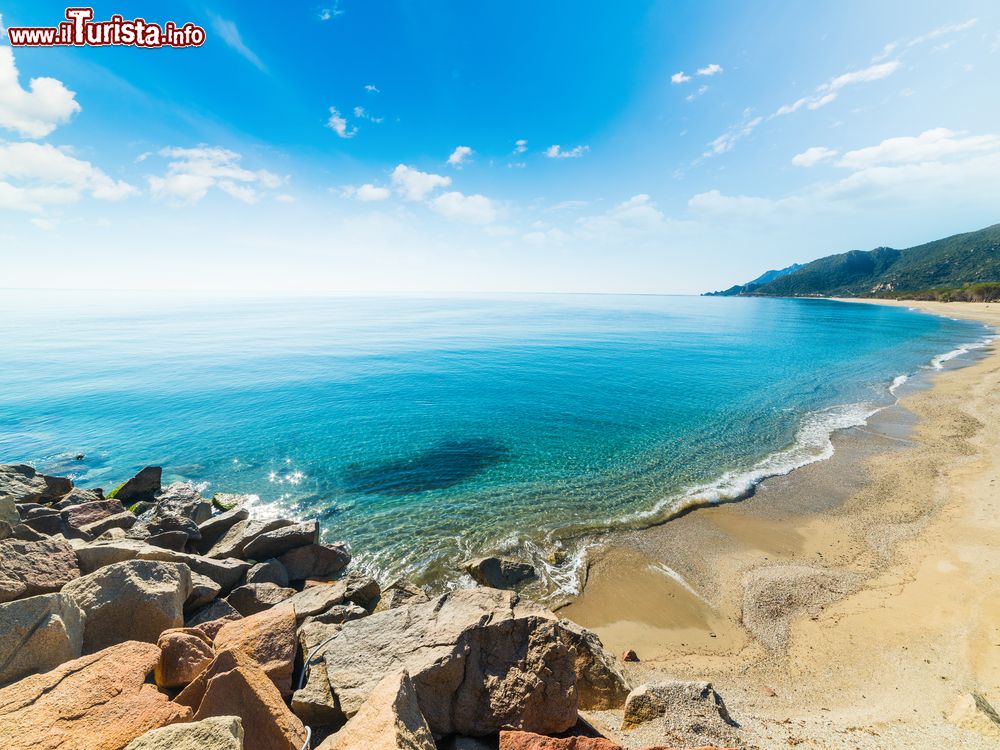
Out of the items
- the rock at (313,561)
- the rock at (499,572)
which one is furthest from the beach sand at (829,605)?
the rock at (313,561)

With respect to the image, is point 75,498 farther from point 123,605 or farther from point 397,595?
point 397,595

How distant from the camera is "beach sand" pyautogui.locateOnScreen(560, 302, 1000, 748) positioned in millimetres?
10539

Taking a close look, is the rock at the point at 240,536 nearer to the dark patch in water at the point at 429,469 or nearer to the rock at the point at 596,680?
the dark patch in water at the point at 429,469

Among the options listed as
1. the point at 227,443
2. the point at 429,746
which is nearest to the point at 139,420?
the point at 227,443

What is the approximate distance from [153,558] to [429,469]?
1580cm

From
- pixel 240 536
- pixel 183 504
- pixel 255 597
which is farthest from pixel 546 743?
pixel 183 504

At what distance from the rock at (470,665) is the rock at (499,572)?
714 centimetres

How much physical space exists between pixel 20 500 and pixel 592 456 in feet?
108

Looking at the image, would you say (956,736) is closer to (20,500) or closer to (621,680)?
(621,680)

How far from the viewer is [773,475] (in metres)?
26.5

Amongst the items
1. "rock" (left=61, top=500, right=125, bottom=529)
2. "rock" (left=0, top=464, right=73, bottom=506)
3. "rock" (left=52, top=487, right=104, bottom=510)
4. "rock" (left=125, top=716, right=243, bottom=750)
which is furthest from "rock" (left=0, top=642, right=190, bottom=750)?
"rock" (left=0, top=464, right=73, bottom=506)

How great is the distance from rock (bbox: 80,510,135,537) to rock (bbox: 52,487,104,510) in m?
3.06

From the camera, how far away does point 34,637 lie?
25.0 ft

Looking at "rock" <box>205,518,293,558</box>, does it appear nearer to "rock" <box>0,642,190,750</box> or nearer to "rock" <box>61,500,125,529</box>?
"rock" <box>61,500,125,529</box>
